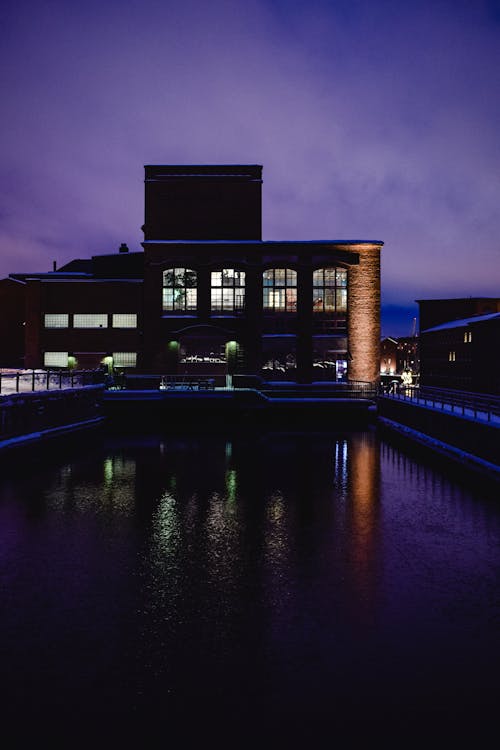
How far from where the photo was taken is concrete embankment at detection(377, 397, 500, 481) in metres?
17.7

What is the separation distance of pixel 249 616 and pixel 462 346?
5507cm

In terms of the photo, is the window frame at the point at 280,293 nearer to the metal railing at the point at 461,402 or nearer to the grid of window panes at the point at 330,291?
the grid of window panes at the point at 330,291

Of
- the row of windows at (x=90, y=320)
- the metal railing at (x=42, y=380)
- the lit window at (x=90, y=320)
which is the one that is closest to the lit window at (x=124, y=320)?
the row of windows at (x=90, y=320)

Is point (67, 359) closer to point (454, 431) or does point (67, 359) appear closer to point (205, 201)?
point (205, 201)

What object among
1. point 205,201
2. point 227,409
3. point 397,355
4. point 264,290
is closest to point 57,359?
point 205,201

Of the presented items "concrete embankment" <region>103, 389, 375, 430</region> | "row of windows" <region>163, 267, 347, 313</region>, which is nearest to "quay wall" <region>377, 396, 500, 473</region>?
"concrete embankment" <region>103, 389, 375, 430</region>

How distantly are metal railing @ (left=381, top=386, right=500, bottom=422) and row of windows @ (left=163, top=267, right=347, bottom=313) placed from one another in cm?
1276

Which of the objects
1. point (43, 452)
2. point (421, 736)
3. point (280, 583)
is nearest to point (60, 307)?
point (43, 452)

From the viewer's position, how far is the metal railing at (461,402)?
1959 cm

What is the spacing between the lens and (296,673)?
556 centimetres

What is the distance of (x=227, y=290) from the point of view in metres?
45.8

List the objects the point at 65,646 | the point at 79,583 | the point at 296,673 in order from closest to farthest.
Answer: the point at 296,673, the point at 65,646, the point at 79,583

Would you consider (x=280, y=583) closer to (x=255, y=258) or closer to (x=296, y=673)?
(x=296, y=673)

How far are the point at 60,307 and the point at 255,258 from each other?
17.9 meters
